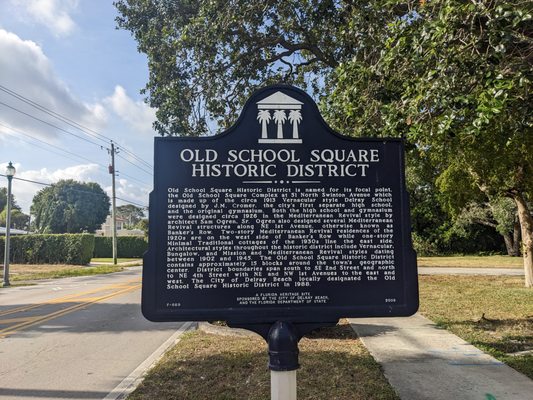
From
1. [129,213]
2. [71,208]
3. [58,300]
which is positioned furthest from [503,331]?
[129,213]

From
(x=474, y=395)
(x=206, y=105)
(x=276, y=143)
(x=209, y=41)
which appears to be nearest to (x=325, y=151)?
(x=276, y=143)

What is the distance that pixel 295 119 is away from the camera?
368 cm

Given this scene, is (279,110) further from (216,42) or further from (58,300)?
(58,300)

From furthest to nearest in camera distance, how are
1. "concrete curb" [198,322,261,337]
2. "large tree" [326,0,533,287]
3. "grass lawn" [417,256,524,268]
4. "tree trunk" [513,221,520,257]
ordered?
"tree trunk" [513,221,520,257], "grass lawn" [417,256,524,268], "concrete curb" [198,322,261,337], "large tree" [326,0,533,287]

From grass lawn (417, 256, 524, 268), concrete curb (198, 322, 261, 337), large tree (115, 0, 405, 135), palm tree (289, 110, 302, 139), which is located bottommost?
concrete curb (198, 322, 261, 337)

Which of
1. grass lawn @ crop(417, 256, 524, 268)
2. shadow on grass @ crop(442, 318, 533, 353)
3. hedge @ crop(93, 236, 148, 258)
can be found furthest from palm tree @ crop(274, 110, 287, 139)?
hedge @ crop(93, 236, 148, 258)

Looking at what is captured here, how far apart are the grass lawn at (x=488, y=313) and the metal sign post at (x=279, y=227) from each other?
11.5ft

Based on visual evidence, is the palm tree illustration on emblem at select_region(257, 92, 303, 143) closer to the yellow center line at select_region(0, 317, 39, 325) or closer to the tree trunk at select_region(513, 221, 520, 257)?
the yellow center line at select_region(0, 317, 39, 325)

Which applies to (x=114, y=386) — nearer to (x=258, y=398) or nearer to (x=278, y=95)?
(x=258, y=398)

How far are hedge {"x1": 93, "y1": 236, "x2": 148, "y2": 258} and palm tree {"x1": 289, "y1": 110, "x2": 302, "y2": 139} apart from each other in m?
47.3

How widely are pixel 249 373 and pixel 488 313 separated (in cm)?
698

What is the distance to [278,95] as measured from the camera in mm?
3709

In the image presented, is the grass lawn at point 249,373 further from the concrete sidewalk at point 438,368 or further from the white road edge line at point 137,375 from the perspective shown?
the concrete sidewalk at point 438,368

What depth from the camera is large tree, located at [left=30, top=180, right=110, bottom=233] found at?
72125 millimetres
